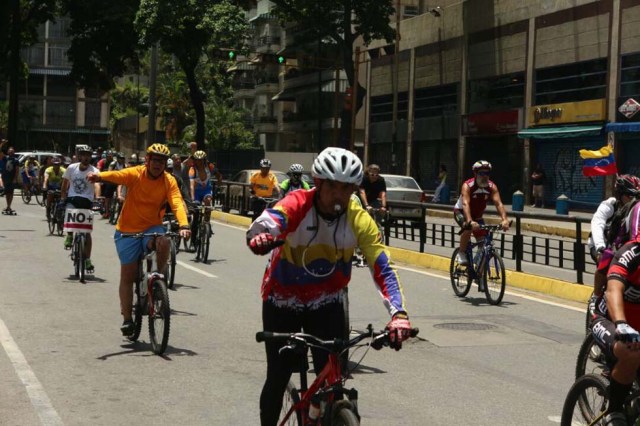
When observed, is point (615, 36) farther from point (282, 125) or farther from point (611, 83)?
point (282, 125)

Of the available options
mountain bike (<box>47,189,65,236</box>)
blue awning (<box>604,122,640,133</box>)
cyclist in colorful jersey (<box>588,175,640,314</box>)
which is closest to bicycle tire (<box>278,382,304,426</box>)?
cyclist in colorful jersey (<box>588,175,640,314</box>)

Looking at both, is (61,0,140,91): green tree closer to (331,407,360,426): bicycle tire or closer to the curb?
the curb

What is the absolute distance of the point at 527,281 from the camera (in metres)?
15.9

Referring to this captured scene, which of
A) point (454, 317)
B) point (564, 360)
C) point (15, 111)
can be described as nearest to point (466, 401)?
point (564, 360)

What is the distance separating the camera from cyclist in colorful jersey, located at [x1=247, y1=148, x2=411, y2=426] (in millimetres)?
5078

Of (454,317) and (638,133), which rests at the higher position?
(638,133)

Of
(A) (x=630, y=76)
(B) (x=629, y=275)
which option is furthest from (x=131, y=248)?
(A) (x=630, y=76)

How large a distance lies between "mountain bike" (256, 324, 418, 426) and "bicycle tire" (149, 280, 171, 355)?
4.39m

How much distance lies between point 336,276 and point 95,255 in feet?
47.0

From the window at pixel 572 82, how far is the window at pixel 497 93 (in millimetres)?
1432

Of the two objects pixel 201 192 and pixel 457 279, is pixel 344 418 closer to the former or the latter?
pixel 457 279

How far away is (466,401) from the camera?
7922 mm

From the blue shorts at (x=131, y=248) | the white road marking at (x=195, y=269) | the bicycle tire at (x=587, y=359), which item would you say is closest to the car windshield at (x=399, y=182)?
the white road marking at (x=195, y=269)

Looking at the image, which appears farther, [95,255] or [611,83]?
[611,83]
